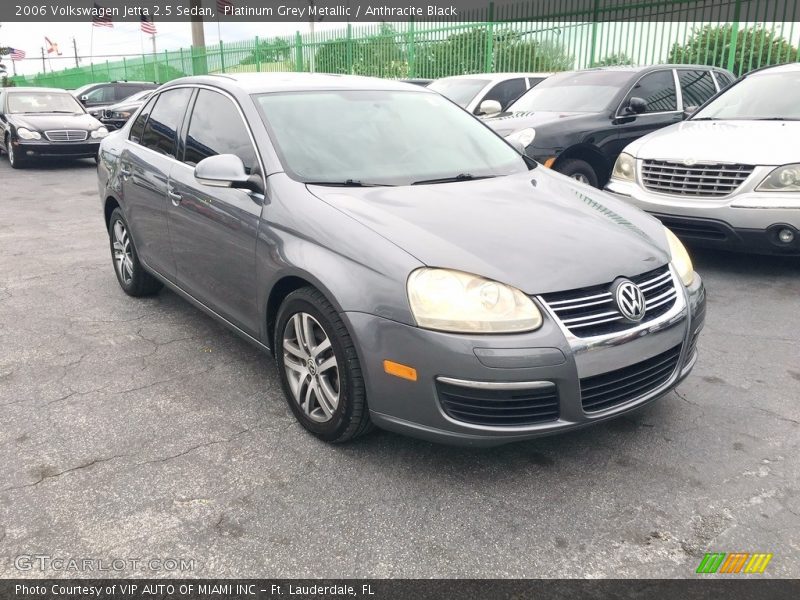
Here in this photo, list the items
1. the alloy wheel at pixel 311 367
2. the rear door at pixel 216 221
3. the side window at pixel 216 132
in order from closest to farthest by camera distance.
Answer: the alloy wheel at pixel 311 367 < the rear door at pixel 216 221 < the side window at pixel 216 132

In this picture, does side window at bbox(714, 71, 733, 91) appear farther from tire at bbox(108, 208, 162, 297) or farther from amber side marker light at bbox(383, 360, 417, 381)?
amber side marker light at bbox(383, 360, 417, 381)

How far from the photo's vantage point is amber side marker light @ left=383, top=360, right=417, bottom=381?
2586mm

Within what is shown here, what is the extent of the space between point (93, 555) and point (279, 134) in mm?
2050

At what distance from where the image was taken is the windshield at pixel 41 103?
13.6 metres

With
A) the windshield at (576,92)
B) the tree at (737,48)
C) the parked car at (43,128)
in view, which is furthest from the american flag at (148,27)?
the windshield at (576,92)

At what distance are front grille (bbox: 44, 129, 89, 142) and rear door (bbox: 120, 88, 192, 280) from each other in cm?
942

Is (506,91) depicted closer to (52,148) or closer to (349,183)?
(349,183)

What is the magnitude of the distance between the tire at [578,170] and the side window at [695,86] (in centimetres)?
191

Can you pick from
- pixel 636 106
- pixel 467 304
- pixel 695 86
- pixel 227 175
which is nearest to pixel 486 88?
pixel 695 86

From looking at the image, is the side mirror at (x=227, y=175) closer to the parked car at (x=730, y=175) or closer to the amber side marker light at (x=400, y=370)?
the amber side marker light at (x=400, y=370)

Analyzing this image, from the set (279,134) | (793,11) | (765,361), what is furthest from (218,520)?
(793,11)

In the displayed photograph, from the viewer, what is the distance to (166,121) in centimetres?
446

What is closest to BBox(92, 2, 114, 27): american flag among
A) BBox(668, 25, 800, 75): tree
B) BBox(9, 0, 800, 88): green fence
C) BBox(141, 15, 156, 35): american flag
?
BBox(141, 15, 156, 35): american flag

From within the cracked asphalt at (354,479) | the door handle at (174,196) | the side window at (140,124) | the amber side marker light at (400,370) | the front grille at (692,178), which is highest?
the side window at (140,124)
